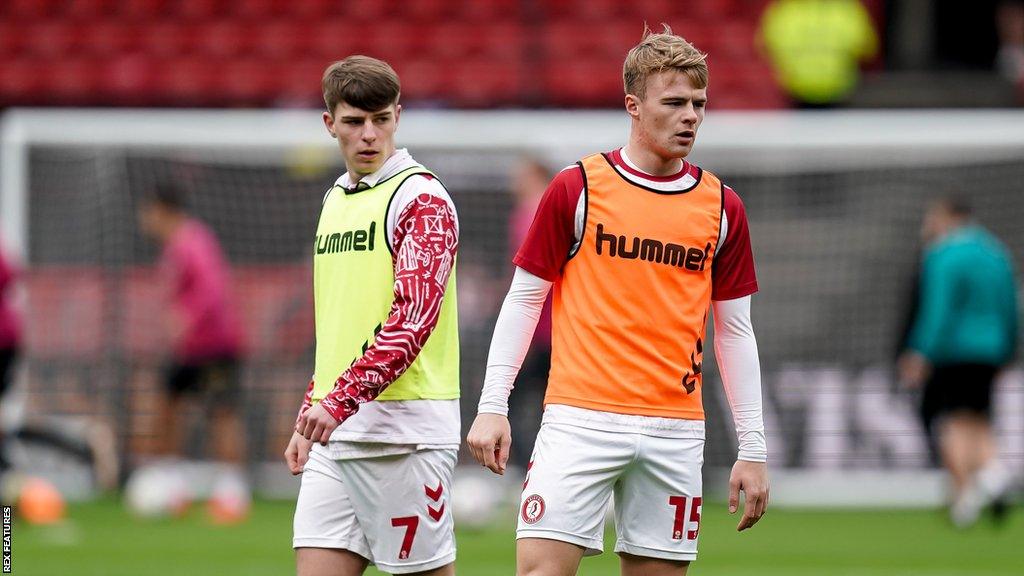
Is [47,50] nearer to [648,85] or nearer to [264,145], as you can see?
[264,145]

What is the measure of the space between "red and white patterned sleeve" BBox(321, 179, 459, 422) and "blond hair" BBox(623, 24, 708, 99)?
64cm

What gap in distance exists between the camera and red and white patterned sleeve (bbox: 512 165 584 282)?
4449 mm

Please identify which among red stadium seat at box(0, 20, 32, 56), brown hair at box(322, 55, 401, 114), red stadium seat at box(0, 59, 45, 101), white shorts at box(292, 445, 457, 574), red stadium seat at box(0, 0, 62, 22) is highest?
red stadium seat at box(0, 0, 62, 22)

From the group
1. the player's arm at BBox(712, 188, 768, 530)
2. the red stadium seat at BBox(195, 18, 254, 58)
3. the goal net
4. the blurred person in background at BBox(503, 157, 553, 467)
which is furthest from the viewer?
the red stadium seat at BBox(195, 18, 254, 58)

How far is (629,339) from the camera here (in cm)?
446

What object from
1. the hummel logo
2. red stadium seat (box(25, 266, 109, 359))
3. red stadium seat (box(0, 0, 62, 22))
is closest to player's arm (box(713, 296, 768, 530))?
the hummel logo

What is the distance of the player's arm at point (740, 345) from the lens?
4539mm

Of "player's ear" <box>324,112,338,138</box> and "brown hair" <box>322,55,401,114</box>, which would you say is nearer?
"brown hair" <box>322,55,401,114</box>

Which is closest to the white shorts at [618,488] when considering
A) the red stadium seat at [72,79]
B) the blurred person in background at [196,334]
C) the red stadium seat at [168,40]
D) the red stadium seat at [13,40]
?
the blurred person in background at [196,334]

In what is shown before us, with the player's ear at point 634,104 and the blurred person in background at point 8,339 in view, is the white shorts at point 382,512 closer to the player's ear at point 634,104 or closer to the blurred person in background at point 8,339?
the player's ear at point 634,104

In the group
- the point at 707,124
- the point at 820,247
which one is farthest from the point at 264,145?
the point at 820,247

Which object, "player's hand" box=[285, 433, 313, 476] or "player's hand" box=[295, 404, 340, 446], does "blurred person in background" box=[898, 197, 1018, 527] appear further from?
"player's hand" box=[295, 404, 340, 446]

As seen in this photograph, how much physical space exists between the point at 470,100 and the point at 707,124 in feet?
11.9

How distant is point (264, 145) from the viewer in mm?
12938
